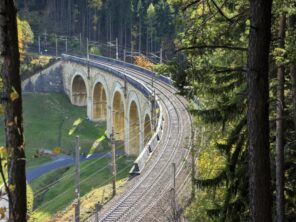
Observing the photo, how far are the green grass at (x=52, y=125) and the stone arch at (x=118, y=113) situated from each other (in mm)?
2170

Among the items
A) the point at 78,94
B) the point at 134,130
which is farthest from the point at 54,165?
the point at 78,94

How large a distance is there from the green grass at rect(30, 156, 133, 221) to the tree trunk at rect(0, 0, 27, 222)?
29363mm

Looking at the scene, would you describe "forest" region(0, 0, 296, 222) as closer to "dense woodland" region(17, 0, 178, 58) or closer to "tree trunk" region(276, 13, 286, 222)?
"tree trunk" region(276, 13, 286, 222)

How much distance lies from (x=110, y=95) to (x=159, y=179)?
3176 cm

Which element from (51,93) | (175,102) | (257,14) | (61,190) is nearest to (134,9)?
(51,93)

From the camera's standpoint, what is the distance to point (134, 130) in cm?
5172

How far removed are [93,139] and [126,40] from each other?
131ft

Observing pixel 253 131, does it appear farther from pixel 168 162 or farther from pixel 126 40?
pixel 126 40

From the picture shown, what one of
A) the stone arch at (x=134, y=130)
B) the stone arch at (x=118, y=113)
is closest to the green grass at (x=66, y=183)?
the stone arch at (x=134, y=130)

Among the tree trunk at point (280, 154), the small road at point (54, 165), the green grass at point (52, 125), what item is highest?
the tree trunk at point (280, 154)

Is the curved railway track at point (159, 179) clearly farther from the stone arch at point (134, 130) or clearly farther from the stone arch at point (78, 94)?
the stone arch at point (78, 94)

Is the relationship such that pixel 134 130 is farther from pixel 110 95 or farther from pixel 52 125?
pixel 52 125

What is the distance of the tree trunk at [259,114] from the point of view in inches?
231

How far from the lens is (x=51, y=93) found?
79125mm
